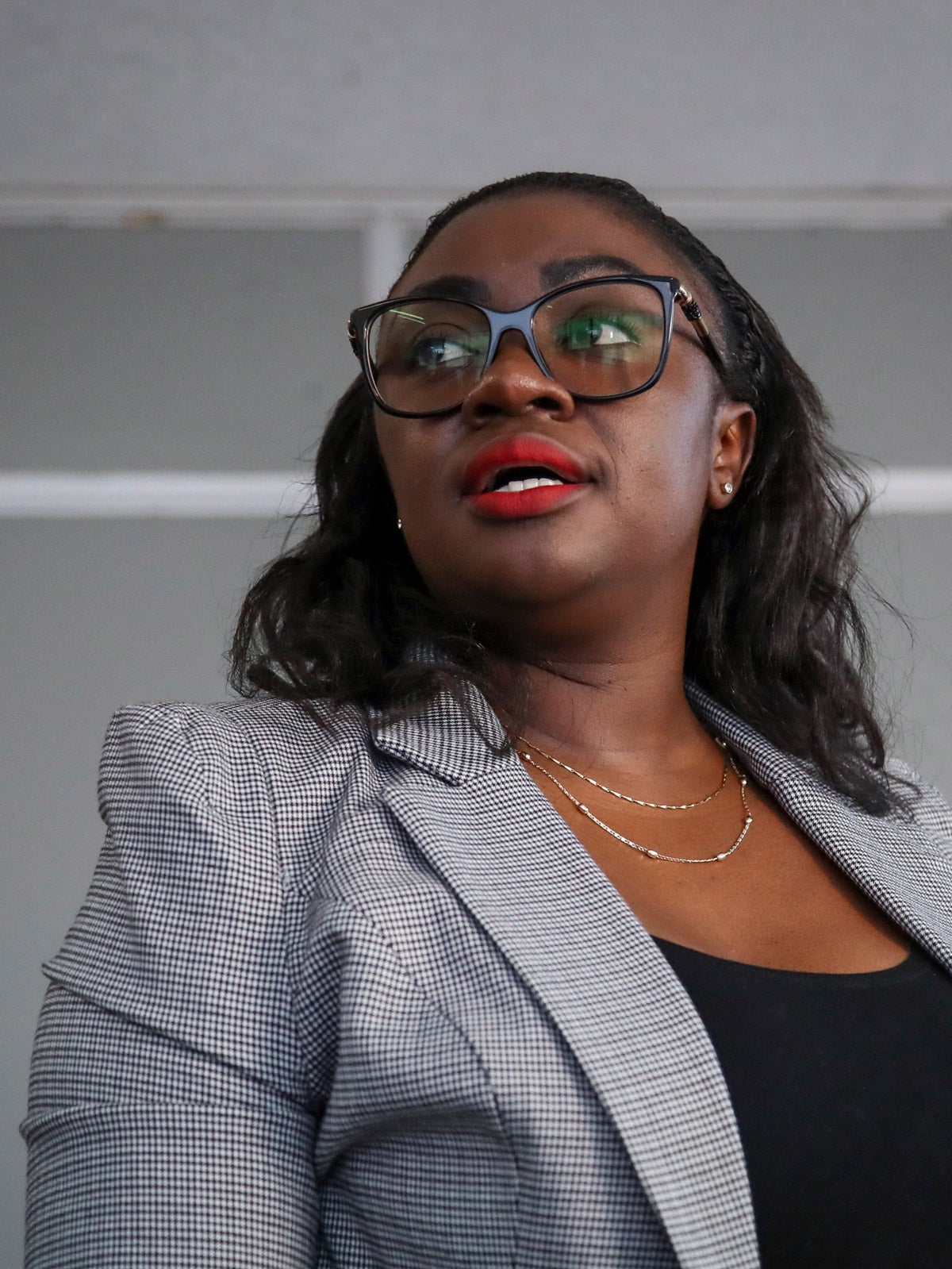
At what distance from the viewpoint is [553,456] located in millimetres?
1206

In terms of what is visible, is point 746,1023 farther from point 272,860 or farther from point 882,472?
point 882,472

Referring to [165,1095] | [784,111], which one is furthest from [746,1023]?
[784,111]

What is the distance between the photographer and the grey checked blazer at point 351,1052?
0.87 metres

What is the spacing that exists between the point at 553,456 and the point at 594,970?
1.57ft

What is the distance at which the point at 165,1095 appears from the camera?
89 cm

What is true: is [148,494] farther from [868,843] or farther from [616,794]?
[868,843]

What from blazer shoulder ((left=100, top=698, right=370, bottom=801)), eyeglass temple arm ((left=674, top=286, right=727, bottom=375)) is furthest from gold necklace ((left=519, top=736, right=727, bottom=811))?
eyeglass temple arm ((left=674, top=286, right=727, bottom=375))

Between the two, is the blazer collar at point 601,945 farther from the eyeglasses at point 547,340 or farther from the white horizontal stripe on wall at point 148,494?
the white horizontal stripe on wall at point 148,494

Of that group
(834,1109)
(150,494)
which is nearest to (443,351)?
(834,1109)

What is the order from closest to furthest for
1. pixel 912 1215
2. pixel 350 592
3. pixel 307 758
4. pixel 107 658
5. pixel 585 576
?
1. pixel 912 1215
2. pixel 307 758
3. pixel 585 576
4. pixel 350 592
5. pixel 107 658

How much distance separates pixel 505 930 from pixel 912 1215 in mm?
367

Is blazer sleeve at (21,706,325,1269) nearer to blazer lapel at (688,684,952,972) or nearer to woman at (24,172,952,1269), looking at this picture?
woman at (24,172,952,1269)

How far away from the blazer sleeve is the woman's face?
0.35 m

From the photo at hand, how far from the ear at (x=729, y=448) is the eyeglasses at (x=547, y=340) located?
14 centimetres
